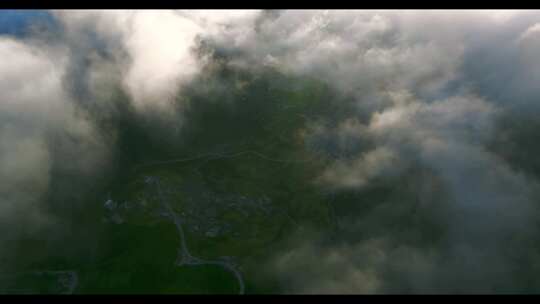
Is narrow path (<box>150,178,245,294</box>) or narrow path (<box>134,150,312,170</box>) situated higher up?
narrow path (<box>134,150,312,170</box>)

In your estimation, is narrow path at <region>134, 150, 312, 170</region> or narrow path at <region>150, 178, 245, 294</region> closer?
narrow path at <region>150, 178, 245, 294</region>

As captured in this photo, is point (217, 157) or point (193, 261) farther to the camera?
point (217, 157)

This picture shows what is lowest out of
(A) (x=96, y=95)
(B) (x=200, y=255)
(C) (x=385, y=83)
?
(B) (x=200, y=255)

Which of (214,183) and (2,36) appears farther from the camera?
(2,36)

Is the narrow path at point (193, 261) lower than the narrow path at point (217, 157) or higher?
lower

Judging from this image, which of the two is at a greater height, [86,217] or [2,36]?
[2,36]

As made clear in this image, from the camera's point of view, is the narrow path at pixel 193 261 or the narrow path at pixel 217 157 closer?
the narrow path at pixel 193 261

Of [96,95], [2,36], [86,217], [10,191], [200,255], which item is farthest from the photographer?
[2,36]

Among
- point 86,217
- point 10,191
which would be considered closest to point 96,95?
point 10,191

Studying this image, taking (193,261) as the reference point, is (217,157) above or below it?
above
